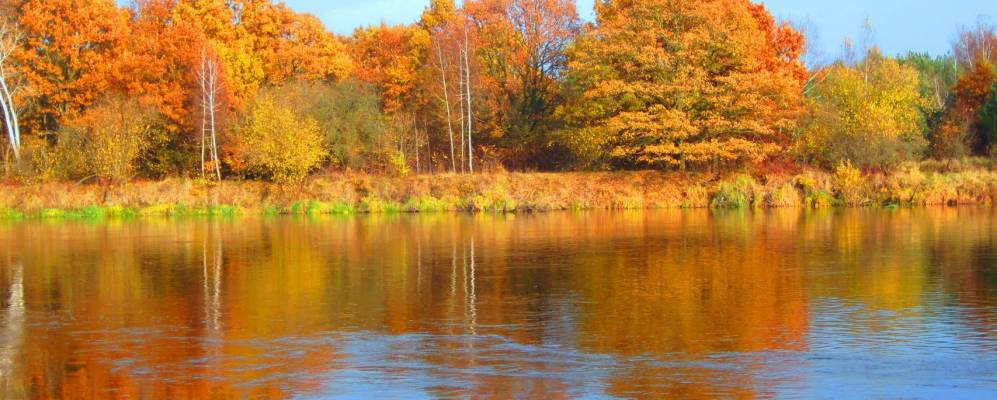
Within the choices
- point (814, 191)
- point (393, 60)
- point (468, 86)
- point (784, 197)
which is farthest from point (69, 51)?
point (814, 191)

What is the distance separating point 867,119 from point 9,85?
154ft

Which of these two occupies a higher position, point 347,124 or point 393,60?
point 393,60

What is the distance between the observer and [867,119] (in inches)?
1994

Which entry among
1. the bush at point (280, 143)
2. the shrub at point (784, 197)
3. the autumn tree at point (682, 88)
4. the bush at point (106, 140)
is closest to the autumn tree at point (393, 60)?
the bush at point (280, 143)

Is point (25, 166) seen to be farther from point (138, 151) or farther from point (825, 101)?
point (825, 101)

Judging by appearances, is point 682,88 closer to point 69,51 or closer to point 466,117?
point 466,117

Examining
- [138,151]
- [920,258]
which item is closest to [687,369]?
[920,258]

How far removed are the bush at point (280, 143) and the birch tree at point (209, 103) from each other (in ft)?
7.13

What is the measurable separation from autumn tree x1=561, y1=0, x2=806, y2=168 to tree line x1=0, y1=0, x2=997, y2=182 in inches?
5.0

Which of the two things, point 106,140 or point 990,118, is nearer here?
point 106,140

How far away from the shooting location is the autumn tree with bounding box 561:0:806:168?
49.7m

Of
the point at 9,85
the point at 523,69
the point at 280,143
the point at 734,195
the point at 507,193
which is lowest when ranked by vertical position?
the point at 734,195

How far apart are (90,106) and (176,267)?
118ft

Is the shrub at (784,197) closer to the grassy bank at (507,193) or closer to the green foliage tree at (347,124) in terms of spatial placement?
the grassy bank at (507,193)
